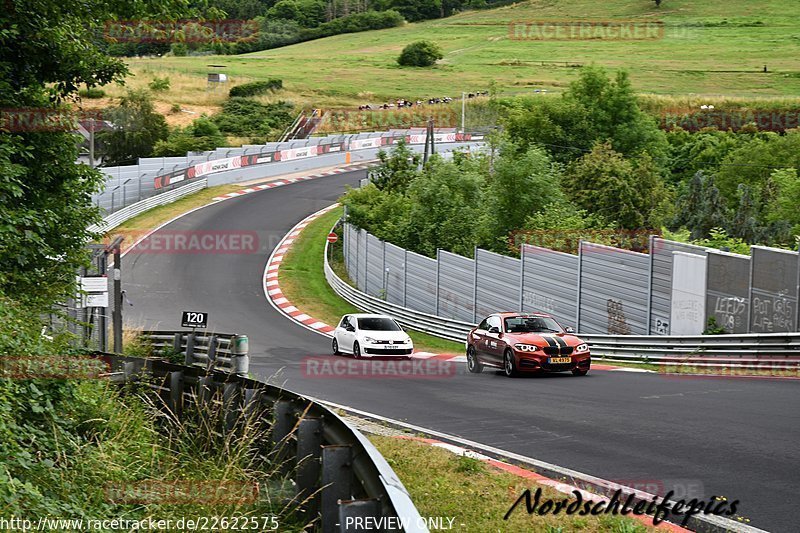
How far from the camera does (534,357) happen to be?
21875 millimetres

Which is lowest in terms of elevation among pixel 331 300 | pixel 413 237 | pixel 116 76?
pixel 331 300

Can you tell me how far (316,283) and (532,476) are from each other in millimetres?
38825

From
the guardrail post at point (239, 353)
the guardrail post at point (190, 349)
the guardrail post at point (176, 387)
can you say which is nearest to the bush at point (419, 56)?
the guardrail post at point (190, 349)

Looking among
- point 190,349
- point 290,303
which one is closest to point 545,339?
point 190,349

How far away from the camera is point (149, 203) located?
6222 centimetres

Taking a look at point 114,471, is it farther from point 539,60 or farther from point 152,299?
point 539,60

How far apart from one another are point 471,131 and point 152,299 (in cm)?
6173

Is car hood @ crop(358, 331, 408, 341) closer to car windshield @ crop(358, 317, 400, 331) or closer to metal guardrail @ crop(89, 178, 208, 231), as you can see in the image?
car windshield @ crop(358, 317, 400, 331)

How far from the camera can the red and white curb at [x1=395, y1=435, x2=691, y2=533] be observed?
8.57 meters

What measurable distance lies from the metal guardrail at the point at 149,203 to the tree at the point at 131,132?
16.3 m

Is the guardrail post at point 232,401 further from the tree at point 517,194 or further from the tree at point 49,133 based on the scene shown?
the tree at point 517,194

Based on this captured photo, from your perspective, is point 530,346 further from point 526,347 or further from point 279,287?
point 279,287

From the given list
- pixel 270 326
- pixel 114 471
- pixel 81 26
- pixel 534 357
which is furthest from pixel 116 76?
pixel 270 326

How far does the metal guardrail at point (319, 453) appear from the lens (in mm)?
6191
